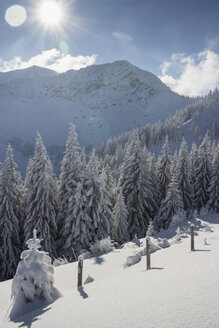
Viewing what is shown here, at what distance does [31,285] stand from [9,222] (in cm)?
2006

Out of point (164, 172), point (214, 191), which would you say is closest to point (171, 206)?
point (164, 172)

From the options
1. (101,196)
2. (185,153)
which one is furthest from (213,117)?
(101,196)

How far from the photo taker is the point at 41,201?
26.8 metres

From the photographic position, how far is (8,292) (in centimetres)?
1090

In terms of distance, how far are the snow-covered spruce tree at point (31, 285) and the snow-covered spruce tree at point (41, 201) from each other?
18.7 m

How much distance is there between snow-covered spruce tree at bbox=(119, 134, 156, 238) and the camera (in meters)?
34.2

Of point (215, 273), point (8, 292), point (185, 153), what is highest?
point (185, 153)

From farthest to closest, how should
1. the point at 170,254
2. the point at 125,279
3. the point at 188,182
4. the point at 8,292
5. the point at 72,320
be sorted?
the point at 188,182 → the point at 170,254 → the point at 8,292 → the point at 125,279 → the point at 72,320

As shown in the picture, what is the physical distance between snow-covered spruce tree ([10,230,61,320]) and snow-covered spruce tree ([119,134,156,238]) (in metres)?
26.5

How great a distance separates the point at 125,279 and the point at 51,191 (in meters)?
20.4

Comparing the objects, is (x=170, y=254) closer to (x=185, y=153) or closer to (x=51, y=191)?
(x=51, y=191)

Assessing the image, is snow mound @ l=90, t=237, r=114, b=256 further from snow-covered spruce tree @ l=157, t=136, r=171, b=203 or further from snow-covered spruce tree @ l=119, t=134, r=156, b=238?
snow-covered spruce tree @ l=157, t=136, r=171, b=203

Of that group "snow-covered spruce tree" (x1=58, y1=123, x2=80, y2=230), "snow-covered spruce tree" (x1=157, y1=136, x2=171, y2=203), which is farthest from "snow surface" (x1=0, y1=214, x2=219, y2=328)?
"snow-covered spruce tree" (x1=157, y1=136, x2=171, y2=203)

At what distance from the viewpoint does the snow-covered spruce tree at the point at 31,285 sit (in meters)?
7.91
